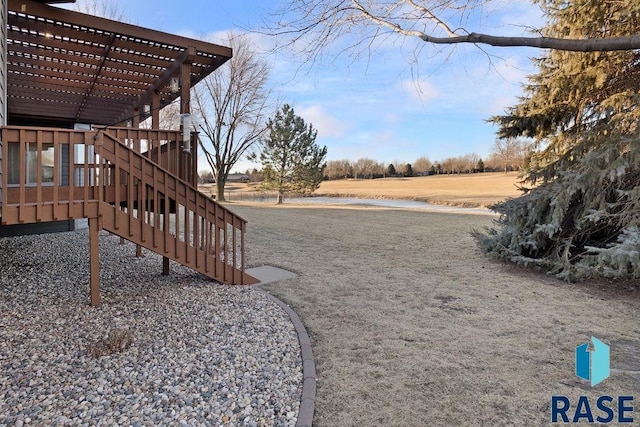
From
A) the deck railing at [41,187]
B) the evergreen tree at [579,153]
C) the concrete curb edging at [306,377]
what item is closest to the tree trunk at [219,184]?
the evergreen tree at [579,153]

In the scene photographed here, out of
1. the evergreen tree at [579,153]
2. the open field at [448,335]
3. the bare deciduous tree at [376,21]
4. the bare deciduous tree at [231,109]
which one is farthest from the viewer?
the bare deciduous tree at [231,109]

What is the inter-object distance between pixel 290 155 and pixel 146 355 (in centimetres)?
2151

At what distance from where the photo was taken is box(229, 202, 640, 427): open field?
2.53m

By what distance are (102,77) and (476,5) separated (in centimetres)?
617

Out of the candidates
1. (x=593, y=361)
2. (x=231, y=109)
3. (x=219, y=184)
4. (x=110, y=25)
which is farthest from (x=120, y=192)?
(x=231, y=109)

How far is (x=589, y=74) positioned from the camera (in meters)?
6.09

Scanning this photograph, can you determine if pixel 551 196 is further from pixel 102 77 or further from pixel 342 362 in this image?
pixel 102 77

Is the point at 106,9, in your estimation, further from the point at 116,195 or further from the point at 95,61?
the point at 116,195

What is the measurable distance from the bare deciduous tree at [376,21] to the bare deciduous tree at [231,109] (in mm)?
19489

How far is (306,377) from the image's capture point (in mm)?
2811

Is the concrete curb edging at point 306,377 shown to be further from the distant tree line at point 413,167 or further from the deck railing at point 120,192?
the distant tree line at point 413,167

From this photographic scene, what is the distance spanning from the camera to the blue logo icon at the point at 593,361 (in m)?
2.93

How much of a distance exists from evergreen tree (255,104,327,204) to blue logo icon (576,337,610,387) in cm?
2129

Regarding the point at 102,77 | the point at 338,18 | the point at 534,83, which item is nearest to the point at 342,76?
the point at 338,18
